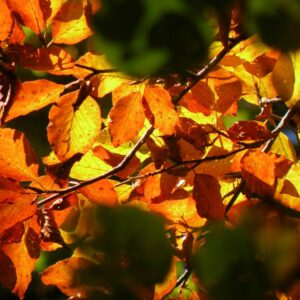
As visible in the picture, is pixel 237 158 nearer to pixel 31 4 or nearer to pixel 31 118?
pixel 31 4

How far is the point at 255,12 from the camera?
30 cm

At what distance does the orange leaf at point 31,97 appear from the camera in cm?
81

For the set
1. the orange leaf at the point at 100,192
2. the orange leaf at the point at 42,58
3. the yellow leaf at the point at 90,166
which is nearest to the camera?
the orange leaf at the point at 42,58

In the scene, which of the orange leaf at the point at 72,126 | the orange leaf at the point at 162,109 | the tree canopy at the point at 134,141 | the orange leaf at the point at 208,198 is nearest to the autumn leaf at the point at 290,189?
the tree canopy at the point at 134,141

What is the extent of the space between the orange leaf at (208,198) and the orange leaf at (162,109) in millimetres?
99

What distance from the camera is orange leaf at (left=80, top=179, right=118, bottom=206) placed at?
878 millimetres

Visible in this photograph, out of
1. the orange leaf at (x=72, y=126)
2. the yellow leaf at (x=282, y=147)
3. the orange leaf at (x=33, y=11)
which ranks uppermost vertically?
the orange leaf at (x=33, y=11)

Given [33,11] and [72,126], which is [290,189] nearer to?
[72,126]

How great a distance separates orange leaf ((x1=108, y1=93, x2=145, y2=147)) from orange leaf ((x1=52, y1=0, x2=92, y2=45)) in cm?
12

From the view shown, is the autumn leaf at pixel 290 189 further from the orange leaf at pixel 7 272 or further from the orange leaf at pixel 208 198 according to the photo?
the orange leaf at pixel 7 272

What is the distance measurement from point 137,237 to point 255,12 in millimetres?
145

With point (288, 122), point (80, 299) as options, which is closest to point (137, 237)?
point (80, 299)

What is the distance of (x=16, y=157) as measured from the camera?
877mm

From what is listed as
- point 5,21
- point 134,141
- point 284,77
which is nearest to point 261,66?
point 284,77
